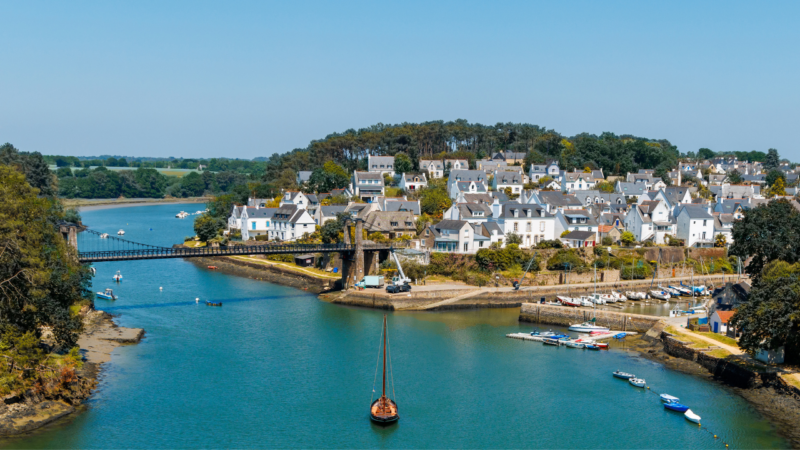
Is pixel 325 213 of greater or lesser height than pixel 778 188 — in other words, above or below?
below

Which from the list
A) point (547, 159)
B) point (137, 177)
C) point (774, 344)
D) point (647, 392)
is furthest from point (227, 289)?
point (137, 177)

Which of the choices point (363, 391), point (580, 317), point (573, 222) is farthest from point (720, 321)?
point (573, 222)

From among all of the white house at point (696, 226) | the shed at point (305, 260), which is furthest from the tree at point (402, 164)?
the white house at point (696, 226)

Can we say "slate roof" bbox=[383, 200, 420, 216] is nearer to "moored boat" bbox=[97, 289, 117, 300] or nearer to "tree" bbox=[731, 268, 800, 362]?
"moored boat" bbox=[97, 289, 117, 300]

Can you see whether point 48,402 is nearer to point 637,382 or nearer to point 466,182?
point 637,382

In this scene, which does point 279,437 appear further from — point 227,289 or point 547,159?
point 547,159

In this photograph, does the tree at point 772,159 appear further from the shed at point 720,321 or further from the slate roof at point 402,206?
the shed at point 720,321

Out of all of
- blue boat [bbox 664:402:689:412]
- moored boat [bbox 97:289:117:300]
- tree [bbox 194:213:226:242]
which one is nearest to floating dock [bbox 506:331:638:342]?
blue boat [bbox 664:402:689:412]
